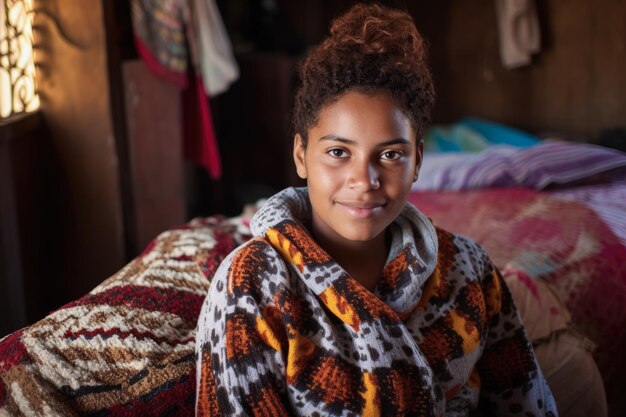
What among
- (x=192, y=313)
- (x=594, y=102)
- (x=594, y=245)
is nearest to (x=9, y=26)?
(x=192, y=313)

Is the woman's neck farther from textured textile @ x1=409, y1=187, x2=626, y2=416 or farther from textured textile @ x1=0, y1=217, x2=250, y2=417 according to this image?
textured textile @ x1=409, y1=187, x2=626, y2=416

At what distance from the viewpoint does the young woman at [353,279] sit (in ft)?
4.06

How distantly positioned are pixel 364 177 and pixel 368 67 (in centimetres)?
20

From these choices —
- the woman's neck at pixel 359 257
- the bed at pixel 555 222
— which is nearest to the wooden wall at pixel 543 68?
the bed at pixel 555 222

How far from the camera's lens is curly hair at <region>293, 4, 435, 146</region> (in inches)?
53.6

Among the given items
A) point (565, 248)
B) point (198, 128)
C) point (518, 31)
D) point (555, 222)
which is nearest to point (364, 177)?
point (565, 248)

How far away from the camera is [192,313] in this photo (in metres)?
1.56

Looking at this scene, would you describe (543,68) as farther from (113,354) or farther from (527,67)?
(113,354)

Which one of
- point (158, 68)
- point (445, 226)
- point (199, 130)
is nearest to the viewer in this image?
point (445, 226)

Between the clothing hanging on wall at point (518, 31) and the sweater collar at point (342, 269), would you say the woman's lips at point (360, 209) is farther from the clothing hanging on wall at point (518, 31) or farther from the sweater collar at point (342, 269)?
the clothing hanging on wall at point (518, 31)

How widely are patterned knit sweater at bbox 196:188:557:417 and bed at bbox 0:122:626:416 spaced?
14 centimetres

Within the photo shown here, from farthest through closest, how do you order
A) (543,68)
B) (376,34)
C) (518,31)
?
(543,68), (518,31), (376,34)

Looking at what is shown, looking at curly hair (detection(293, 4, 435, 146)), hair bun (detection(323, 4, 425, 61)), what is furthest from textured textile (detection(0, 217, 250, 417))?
hair bun (detection(323, 4, 425, 61))

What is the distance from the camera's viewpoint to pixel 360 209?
1.34 metres
